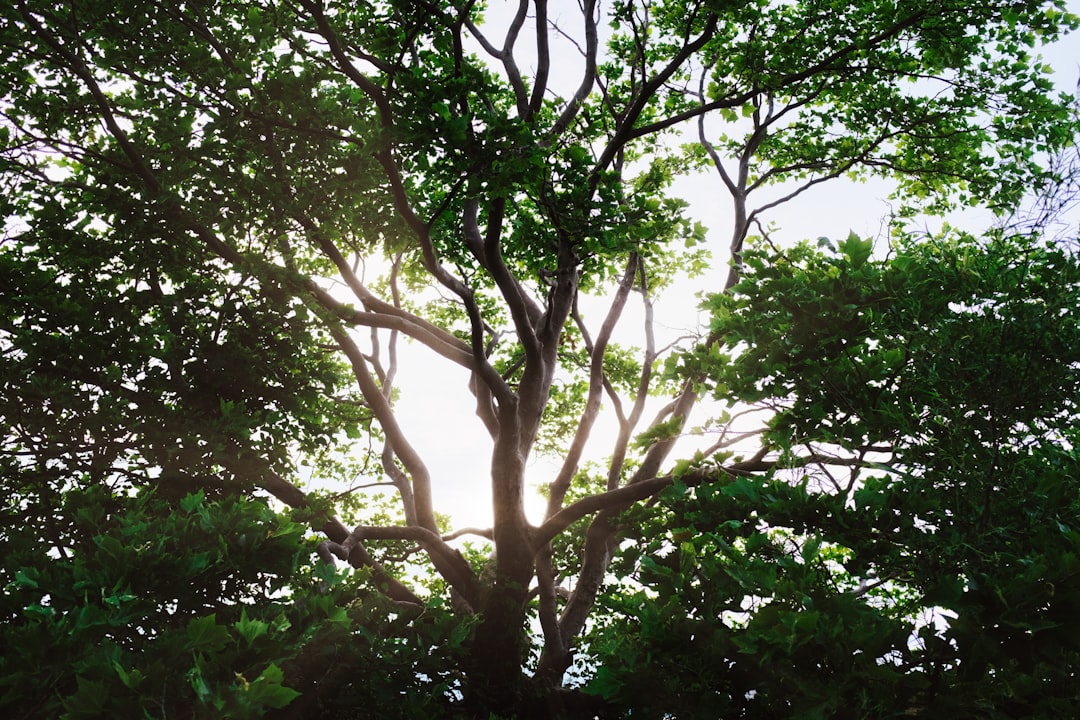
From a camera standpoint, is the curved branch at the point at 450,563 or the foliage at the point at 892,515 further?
the curved branch at the point at 450,563

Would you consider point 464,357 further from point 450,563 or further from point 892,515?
point 892,515

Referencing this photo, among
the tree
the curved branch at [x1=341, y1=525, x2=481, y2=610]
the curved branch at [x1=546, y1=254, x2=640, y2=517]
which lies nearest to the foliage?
the tree

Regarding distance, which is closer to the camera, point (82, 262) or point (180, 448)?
point (180, 448)

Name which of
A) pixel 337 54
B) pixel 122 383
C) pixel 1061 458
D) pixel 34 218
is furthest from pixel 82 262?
pixel 1061 458

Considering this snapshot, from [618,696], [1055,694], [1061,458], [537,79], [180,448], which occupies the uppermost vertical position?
[537,79]

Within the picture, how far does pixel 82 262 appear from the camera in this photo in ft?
24.4

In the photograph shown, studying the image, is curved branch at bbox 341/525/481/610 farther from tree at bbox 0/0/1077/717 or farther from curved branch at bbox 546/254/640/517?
curved branch at bbox 546/254/640/517

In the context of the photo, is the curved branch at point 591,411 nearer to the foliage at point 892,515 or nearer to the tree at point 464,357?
the tree at point 464,357

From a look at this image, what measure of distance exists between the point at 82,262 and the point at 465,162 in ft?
16.2

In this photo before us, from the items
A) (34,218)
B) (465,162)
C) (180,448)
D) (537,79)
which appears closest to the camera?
(465,162)

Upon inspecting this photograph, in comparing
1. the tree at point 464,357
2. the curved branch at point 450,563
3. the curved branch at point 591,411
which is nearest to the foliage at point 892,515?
the tree at point 464,357

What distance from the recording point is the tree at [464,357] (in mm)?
4102

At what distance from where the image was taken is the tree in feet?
13.5

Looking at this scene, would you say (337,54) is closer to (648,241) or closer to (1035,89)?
(648,241)
